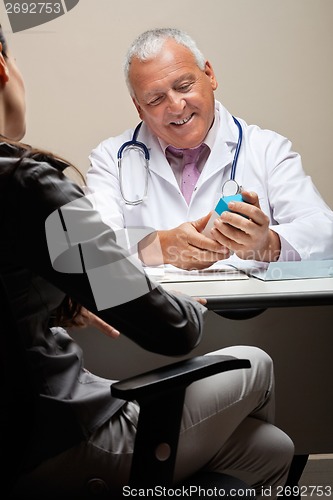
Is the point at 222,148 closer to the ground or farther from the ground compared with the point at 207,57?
closer to the ground

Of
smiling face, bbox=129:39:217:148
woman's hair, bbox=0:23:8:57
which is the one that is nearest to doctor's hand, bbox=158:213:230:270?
smiling face, bbox=129:39:217:148

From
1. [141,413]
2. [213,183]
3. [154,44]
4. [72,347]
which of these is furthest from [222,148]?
[141,413]

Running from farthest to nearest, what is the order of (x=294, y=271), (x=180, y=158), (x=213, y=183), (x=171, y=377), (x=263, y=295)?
(x=180, y=158)
(x=213, y=183)
(x=294, y=271)
(x=263, y=295)
(x=171, y=377)

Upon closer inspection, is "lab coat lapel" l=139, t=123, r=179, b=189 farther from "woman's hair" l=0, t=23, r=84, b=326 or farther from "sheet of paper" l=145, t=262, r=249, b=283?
"woman's hair" l=0, t=23, r=84, b=326

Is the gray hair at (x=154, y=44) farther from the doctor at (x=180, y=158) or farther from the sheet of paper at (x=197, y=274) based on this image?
the sheet of paper at (x=197, y=274)

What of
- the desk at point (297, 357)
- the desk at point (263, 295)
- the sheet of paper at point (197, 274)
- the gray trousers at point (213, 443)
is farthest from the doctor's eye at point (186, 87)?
the gray trousers at point (213, 443)

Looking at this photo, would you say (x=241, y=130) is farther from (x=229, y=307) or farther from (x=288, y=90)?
(x=229, y=307)

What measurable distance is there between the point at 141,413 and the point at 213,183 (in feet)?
→ 5.47

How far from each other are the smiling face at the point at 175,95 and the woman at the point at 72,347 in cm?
162

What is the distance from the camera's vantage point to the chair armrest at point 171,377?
828mm

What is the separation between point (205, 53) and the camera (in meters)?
3.10

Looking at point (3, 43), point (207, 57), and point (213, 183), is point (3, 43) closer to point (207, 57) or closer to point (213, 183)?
point (213, 183)

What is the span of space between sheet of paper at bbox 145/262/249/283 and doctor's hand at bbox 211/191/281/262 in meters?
0.07

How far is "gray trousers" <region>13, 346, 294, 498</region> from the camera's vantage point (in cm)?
88
